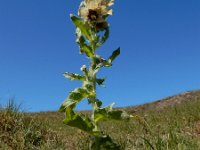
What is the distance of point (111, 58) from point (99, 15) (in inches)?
11.0

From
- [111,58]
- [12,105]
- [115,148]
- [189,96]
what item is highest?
[189,96]

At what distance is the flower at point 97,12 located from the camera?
8.61 ft

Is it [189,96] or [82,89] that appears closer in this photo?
[82,89]

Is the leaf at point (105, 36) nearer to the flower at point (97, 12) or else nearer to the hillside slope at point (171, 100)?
the flower at point (97, 12)

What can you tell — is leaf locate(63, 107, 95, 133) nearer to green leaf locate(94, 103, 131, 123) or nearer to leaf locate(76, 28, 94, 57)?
green leaf locate(94, 103, 131, 123)

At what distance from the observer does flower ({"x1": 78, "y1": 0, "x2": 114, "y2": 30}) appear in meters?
2.63

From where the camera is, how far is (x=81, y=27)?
2658mm

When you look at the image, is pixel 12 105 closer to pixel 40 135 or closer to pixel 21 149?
pixel 40 135

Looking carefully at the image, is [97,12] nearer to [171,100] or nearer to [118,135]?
[118,135]

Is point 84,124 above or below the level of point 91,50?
below

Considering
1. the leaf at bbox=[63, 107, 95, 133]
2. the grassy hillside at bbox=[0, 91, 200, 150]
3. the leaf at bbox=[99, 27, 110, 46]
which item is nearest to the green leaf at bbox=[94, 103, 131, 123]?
the leaf at bbox=[63, 107, 95, 133]

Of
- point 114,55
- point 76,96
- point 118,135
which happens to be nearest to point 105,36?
point 114,55

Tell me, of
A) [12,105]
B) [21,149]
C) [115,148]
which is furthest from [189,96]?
[115,148]

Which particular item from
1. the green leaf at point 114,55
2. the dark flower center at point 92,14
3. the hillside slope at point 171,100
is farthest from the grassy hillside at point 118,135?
the hillside slope at point 171,100
